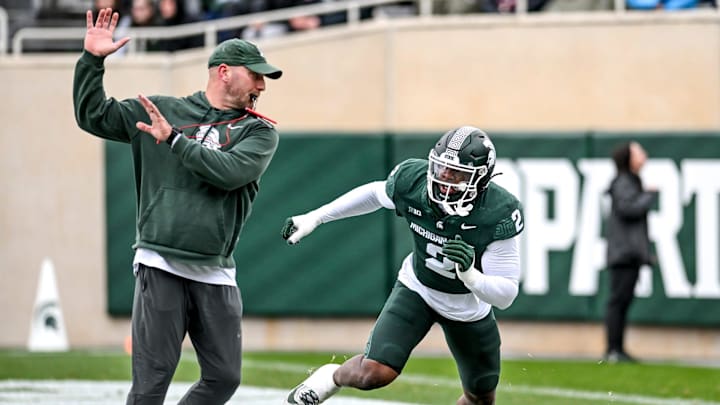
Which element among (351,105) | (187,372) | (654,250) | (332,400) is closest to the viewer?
(332,400)

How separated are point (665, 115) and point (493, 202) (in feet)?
27.4

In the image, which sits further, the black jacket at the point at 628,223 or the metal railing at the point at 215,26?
the metal railing at the point at 215,26

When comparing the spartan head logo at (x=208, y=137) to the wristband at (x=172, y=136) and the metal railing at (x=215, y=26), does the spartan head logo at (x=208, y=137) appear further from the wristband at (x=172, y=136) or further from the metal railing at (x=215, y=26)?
the metal railing at (x=215, y=26)

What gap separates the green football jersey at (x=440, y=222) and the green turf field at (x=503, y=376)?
8.36 ft

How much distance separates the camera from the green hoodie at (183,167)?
6.14 metres

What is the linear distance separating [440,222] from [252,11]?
31.8 feet

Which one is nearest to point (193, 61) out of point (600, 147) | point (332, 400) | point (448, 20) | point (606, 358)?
point (448, 20)

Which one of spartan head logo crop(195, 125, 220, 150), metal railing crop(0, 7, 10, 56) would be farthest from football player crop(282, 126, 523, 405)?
metal railing crop(0, 7, 10, 56)

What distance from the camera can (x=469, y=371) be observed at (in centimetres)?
684

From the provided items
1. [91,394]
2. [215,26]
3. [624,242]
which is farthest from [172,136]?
[215,26]

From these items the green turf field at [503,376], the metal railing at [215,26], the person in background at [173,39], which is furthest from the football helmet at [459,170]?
the person in background at [173,39]

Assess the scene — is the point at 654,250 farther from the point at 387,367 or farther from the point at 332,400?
the point at 387,367

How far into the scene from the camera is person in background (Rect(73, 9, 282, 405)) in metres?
6.14

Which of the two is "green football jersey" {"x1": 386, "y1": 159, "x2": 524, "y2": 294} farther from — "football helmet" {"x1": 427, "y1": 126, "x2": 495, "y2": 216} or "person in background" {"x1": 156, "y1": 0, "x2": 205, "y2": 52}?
"person in background" {"x1": 156, "y1": 0, "x2": 205, "y2": 52}
